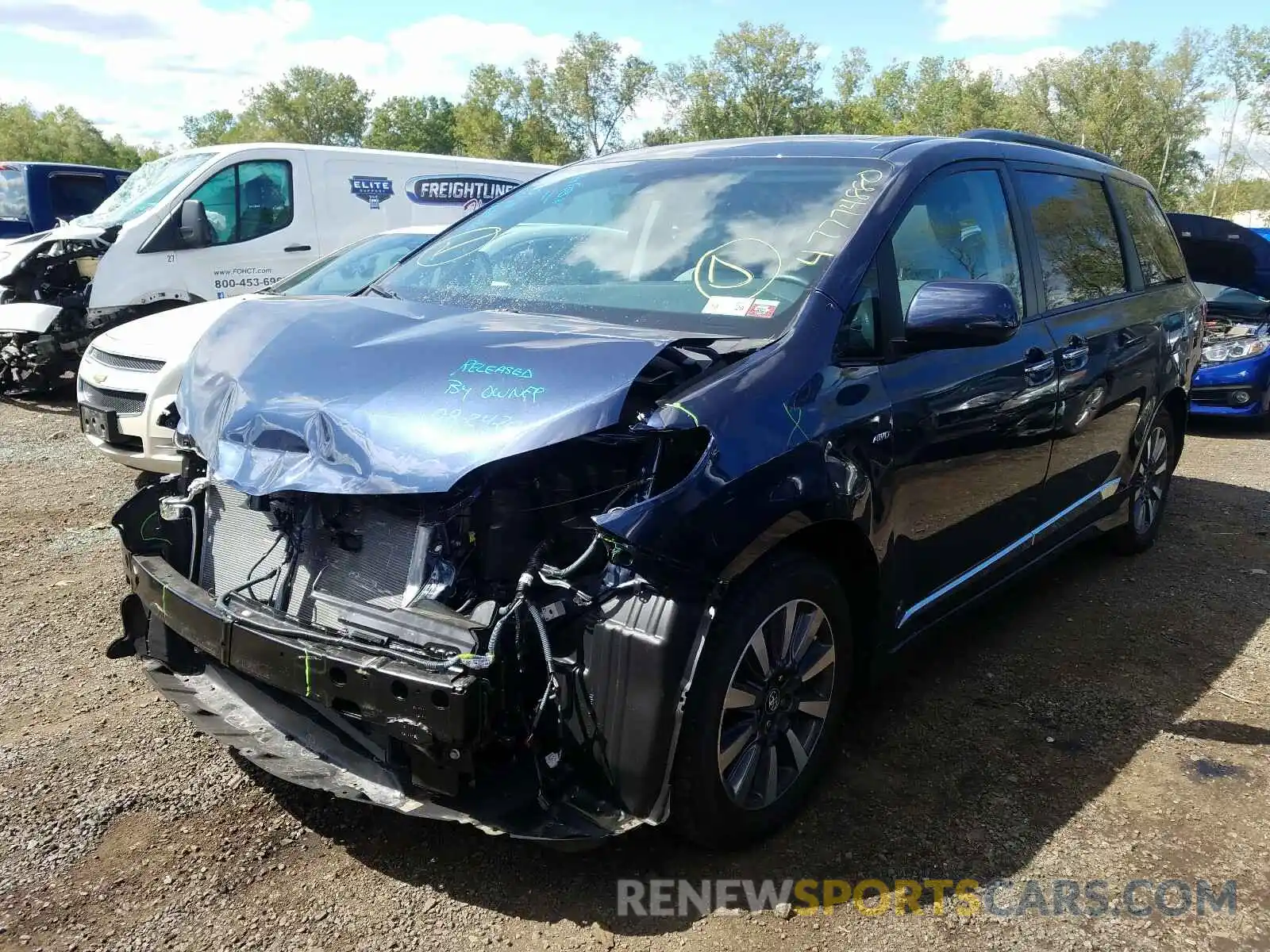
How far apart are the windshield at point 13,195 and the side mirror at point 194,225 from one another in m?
8.09

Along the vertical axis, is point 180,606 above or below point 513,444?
below

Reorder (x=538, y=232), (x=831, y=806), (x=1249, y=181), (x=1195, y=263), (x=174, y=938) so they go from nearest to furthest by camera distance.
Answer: (x=174, y=938), (x=831, y=806), (x=538, y=232), (x=1195, y=263), (x=1249, y=181)

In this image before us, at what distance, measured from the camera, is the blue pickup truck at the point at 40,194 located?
14.6m

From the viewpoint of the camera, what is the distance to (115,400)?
5641 millimetres

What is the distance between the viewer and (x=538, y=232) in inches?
138

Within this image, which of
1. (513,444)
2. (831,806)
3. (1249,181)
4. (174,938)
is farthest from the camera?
(1249,181)

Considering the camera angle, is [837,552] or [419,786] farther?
[837,552]

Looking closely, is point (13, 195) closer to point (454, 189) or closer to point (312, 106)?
point (454, 189)

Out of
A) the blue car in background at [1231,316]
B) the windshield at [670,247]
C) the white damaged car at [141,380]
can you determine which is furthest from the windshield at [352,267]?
the blue car in background at [1231,316]

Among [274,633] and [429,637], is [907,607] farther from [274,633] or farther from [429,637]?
[274,633]

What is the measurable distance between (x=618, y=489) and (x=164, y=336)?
182 inches

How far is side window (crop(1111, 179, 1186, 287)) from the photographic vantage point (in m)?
4.72

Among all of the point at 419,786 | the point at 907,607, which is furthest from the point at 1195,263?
the point at 419,786

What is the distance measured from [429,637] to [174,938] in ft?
3.19
